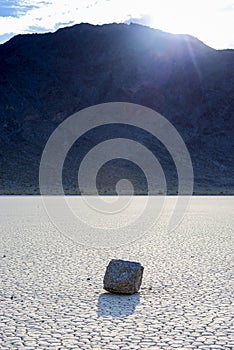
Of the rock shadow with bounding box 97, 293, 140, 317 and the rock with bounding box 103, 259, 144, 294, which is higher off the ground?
the rock with bounding box 103, 259, 144, 294

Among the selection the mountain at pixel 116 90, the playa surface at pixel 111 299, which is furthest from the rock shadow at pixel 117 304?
the mountain at pixel 116 90

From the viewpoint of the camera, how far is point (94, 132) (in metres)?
62.1

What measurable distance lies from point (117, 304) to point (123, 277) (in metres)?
0.60

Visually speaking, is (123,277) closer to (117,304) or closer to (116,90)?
(117,304)

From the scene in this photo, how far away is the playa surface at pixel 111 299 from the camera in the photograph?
5262mm

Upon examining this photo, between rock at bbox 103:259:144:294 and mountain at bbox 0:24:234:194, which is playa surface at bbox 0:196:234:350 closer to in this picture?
rock at bbox 103:259:144:294

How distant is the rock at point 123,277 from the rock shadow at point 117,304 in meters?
0.07

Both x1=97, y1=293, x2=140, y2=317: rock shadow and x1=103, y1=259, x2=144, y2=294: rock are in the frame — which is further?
x1=103, y1=259, x2=144, y2=294: rock

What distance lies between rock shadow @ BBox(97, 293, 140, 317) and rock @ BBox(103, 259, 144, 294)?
0.07 metres

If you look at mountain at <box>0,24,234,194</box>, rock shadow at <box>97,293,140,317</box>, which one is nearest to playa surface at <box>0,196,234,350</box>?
rock shadow at <box>97,293,140,317</box>

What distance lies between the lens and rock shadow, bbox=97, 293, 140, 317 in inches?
246

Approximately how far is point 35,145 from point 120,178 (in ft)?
32.6

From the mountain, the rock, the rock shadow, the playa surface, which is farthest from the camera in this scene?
the mountain

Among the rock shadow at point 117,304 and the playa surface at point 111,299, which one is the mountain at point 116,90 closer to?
the playa surface at point 111,299
